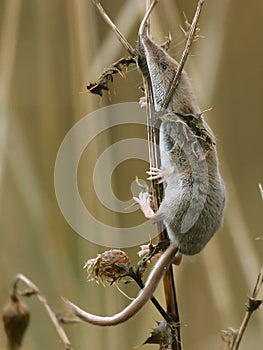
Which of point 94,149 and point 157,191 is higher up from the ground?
point 94,149

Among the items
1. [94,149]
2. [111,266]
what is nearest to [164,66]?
[111,266]

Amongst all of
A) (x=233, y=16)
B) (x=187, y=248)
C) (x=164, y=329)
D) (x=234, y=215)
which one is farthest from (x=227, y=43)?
(x=164, y=329)

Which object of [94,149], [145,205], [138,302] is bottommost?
[138,302]

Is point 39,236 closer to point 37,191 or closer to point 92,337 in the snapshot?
point 37,191

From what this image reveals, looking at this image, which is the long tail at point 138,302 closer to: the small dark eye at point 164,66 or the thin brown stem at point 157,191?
the thin brown stem at point 157,191

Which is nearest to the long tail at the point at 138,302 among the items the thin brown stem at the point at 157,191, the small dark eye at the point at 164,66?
the thin brown stem at the point at 157,191

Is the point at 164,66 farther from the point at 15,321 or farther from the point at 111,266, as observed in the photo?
the point at 15,321

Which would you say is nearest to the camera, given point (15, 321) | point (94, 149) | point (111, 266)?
point (15, 321)
